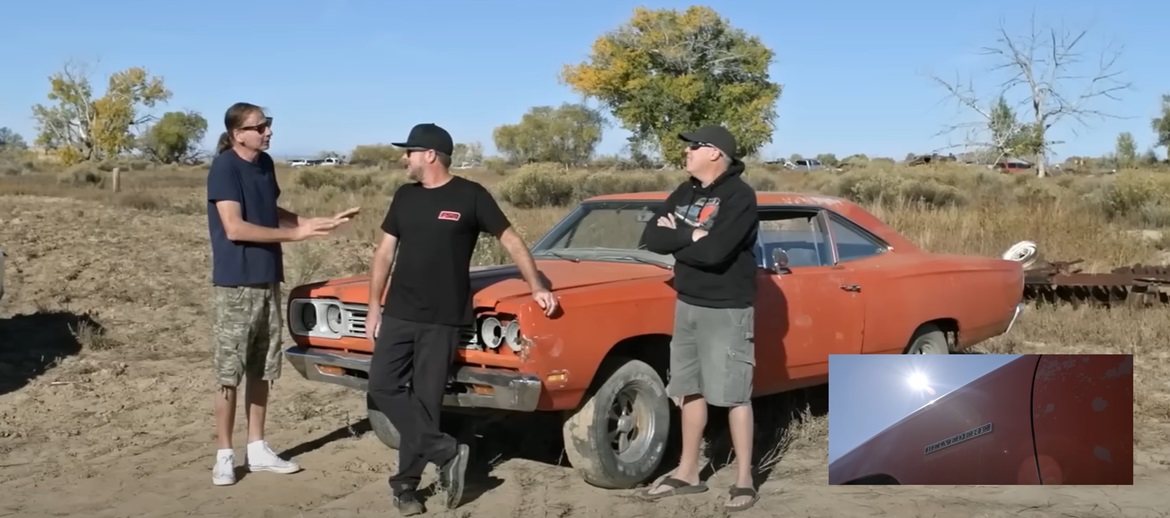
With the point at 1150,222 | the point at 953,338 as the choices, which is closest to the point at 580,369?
the point at 953,338

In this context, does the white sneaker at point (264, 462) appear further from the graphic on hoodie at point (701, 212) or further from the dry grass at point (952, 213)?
the dry grass at point (952, 213)

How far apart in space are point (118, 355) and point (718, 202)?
5.96m

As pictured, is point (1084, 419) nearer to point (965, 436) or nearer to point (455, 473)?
point (965, 436)

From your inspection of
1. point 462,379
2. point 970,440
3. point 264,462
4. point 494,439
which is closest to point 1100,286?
point 970,440

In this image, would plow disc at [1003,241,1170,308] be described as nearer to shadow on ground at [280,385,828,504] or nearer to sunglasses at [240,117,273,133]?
shadow on ground at [280,385,828,504]

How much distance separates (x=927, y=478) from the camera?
527 cm

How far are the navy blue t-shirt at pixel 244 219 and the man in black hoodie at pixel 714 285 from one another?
1.89 m

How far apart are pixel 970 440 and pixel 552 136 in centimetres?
8170

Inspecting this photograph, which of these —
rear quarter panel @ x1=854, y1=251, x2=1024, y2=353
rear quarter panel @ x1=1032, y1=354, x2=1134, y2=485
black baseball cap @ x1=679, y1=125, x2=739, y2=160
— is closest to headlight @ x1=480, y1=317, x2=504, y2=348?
black baseball cap @ x1=679, y1=125, x2=739, y2=160

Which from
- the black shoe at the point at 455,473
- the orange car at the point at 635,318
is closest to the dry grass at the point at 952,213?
the orange car at the point at 635,318

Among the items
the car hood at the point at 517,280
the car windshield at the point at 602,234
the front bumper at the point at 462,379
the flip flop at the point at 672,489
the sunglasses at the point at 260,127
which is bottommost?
the flip flop at the point at 672,489

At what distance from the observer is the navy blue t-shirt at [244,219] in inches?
217

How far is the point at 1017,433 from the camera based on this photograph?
5242 millimetres

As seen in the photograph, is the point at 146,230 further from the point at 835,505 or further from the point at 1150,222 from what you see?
the point at 1150,222
